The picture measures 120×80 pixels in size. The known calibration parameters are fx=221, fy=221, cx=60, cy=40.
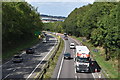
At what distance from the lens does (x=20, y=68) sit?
41156 millimetres

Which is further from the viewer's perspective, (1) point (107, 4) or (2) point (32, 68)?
(1) point (107, 4)

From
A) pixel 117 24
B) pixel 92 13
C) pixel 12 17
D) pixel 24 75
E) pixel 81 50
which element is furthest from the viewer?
pixel 92 13

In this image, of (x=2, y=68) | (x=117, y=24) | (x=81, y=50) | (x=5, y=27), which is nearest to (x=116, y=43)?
(x=117, y=24)

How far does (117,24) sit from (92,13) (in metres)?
34.3

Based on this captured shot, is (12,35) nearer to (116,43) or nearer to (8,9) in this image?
(8,9)

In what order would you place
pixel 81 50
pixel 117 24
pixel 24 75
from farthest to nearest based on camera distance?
pixel 117 24
pixel 81 50
pixel 24 75

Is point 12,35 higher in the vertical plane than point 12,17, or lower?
lower

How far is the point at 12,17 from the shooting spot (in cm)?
6234

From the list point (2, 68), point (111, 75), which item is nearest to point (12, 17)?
point (2, 68)

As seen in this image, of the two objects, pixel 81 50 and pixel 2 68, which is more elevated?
pixel 81 50

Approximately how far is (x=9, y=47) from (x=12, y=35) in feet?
16.8

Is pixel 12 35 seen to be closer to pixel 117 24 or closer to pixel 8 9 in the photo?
pixel 8 9

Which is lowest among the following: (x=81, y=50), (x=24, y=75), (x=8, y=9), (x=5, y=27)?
(x=24, y=75)

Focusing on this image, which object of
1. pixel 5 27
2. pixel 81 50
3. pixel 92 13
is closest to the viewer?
pixel 81 50
